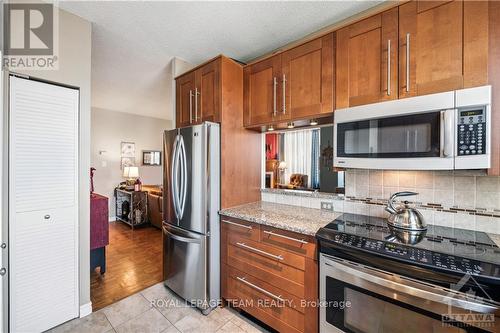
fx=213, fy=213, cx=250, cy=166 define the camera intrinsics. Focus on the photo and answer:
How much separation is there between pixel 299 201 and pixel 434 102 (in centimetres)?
134

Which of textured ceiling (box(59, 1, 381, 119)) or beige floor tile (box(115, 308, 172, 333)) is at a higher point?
textured ceiling (box(59, 1, 381, 119))

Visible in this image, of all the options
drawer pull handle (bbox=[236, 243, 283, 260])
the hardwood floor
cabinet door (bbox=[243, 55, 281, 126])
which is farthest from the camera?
the hardwood floor

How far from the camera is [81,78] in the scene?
1859mm

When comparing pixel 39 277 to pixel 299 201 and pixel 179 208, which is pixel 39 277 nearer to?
pixel 179 208

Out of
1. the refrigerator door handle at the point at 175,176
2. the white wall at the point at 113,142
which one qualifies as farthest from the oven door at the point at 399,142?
the white wall at the point at 113,142

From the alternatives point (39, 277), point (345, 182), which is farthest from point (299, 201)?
point (39, 277)

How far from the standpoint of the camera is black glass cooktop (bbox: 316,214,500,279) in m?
1.00

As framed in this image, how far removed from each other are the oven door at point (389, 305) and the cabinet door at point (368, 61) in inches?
43.7

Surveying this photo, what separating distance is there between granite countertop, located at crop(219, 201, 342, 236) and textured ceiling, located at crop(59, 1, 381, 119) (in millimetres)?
1707

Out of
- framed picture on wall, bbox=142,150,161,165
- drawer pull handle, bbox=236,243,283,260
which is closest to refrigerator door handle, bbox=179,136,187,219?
drawer pull handle, bbox=236,243,283,260

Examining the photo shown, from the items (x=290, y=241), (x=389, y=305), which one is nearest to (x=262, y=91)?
(x=290, y=241)

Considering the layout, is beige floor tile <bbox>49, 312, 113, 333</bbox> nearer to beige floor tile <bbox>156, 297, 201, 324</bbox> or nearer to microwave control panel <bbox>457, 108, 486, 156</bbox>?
beige floor tile <bbox>156, 297, 201, 324</bbox>

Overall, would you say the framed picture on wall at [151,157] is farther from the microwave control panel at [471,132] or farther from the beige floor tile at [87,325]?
the microwave control panel at [471,132]

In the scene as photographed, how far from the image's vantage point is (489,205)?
1.36 meters
